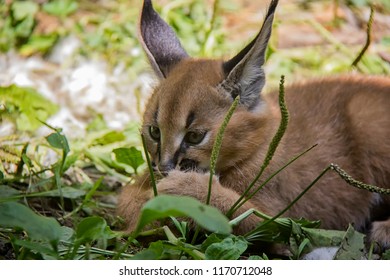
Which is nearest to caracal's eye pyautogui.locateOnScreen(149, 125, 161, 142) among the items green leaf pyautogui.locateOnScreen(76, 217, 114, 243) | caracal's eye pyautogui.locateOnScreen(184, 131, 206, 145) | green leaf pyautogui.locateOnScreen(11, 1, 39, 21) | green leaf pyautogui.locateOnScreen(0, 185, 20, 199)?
caracal's eye pyautogui.locateOnScreen(184, 131, 206, 145)

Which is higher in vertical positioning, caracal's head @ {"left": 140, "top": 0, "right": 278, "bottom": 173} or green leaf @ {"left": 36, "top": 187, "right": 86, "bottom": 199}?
caracal's head @ {"left": 140, "top": 0, "right": 278, "bottom": 173}

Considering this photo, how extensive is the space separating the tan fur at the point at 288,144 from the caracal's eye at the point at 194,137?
0.10ft

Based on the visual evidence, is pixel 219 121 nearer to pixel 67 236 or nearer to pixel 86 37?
pixel 67 236

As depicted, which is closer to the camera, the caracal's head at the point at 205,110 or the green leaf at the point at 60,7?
the caracal's head at the point at 205,110

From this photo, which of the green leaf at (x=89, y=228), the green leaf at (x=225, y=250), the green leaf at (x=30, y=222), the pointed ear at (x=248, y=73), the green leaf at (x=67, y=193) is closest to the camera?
the green leaf at (x=30, y=222)

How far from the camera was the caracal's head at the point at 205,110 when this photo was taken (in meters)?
3.56

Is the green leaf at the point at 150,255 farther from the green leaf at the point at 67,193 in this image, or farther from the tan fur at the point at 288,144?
the green leaf at the point at 67,193

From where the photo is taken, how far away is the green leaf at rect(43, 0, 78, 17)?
22.1 feet

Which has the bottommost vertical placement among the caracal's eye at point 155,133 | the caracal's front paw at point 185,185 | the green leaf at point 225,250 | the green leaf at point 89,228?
the green leaf at point 225,250

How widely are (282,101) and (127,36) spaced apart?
371cm

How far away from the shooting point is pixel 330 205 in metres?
4.01

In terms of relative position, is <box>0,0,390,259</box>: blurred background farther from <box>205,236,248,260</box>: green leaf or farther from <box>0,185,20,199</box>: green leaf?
<box>205,236,248,260</box>: green leaf

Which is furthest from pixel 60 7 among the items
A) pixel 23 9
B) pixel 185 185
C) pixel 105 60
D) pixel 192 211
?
pixel 192 211

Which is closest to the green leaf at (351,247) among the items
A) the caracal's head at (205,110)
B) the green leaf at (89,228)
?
the caracal's head at (205,110)
